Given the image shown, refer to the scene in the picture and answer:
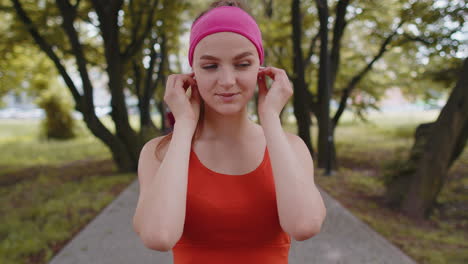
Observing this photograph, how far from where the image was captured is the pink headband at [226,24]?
5.12ft

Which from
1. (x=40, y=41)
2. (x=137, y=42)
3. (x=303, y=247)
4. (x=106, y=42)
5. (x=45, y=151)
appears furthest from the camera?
(x=45, y=151)

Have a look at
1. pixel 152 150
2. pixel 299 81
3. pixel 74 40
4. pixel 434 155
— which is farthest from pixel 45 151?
pixel 152 150

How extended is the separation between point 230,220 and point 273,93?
1.89ft

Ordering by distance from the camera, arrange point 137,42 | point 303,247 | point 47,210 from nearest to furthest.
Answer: point 303,247
point 47,210
point 137,42

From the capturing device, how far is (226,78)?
1.53 m

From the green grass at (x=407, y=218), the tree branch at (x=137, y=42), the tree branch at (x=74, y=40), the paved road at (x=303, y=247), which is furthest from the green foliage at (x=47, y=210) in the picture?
the green grass at (x=407, y=218)

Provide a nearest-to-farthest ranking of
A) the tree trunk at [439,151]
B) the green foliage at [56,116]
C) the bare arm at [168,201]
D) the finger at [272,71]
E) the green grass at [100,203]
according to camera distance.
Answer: the bare arm at [168,201], the finger at [272,71], the green grass at [100,203], the tree trunk at [439,151], the green foliage at [56,116]

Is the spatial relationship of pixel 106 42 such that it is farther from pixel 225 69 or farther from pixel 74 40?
pixel 225 69

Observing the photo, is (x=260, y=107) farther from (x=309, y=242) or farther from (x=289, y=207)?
(x=309, y=242)

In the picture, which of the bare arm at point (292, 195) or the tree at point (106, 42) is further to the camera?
the tree at point (106, 42)

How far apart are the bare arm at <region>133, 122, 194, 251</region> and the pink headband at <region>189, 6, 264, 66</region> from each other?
15.8 inches

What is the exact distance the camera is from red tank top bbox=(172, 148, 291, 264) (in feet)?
5.07

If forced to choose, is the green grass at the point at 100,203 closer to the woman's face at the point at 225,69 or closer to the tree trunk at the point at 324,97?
the tree trunk at the point at 324,97

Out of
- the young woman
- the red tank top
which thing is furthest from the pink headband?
the red tank top
